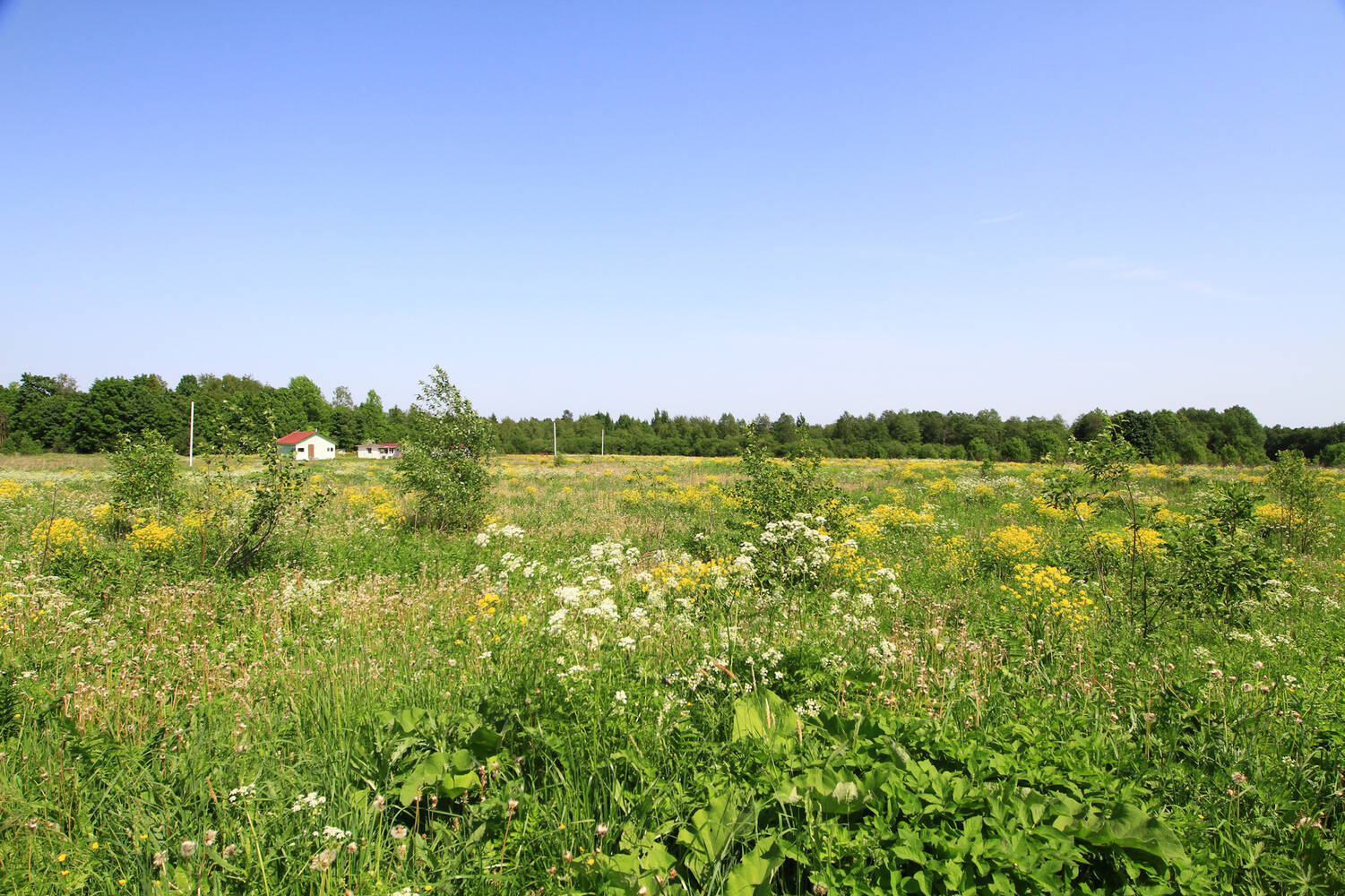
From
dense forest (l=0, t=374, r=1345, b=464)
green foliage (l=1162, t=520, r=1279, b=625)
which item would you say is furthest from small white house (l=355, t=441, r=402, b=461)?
green foliage (l=1162, t=520, r=1279, b=625)

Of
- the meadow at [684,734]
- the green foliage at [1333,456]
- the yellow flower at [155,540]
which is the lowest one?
the meadow at [684,734]

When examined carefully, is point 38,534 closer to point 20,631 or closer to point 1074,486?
point 20,631

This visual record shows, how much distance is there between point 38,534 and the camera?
793 centimetres

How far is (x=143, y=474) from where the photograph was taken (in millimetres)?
11352

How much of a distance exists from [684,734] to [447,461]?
1075 centimetres

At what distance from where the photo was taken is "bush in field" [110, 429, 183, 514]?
1119 centimetres

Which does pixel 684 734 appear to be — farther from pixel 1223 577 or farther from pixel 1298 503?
pixel 1298 503

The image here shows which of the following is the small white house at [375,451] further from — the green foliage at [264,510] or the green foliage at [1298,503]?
the green foliage at [1298,503]

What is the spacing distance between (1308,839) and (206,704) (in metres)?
5.39

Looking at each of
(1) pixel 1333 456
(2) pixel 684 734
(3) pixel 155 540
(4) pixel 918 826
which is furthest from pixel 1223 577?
(1) pixel 1333 456

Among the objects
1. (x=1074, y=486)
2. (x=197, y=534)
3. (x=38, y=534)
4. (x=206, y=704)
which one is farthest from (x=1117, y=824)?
(x=38, y=534)

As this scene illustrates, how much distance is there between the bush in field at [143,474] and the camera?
11.2m

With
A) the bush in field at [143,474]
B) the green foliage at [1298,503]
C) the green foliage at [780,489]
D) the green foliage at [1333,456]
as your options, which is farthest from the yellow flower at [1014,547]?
the green foliage at [1333,456]

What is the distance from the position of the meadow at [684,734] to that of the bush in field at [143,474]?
5003 mm
